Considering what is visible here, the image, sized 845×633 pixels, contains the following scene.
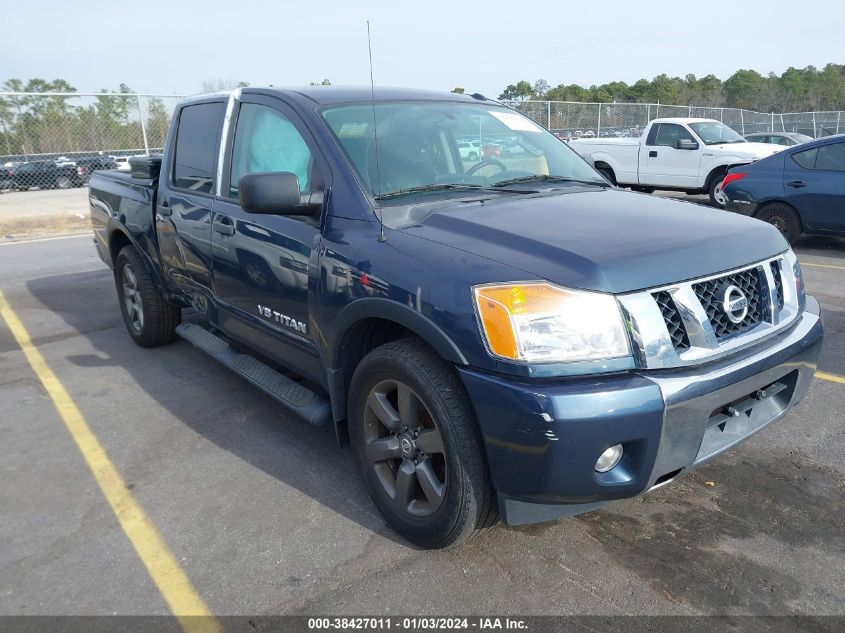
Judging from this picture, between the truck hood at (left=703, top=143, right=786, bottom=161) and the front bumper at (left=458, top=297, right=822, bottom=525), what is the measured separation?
1130cm

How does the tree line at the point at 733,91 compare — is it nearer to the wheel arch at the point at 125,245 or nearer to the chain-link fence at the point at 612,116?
the chain-link fence at the point at 612,116

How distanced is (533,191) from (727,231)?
92cm

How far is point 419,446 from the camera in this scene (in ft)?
8.61

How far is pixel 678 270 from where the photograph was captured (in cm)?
238

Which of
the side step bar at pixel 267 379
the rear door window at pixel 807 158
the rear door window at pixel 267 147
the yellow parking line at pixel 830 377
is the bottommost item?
the yellow parking line at pixel 830 377

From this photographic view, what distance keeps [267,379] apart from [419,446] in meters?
1.37

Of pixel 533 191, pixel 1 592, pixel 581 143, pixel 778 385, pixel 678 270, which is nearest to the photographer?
pixel 678 270

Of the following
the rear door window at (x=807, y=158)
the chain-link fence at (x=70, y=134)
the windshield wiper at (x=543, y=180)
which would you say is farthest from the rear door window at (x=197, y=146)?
the chain-link fence at (x=70, y=134)

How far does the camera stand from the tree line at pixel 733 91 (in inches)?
2512

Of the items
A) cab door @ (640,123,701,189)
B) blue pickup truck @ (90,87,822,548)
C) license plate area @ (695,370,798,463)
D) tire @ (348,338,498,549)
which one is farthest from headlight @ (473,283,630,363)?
cab door @ (640,123,701,189)

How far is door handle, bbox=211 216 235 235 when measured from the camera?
3666 mm

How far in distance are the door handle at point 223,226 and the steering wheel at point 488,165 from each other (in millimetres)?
1315

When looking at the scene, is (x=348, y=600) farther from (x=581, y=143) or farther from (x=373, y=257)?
(x=581, y=143)

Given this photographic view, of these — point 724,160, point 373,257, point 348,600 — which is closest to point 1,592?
point 348,600
